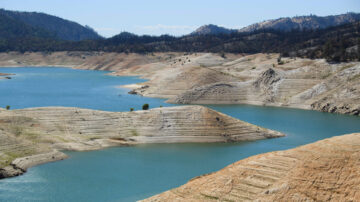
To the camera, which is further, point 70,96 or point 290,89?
point 70,96

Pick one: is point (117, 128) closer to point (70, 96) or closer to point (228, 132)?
point (228, 132)

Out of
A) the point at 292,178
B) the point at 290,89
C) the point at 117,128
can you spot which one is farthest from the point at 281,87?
the point at 292,178

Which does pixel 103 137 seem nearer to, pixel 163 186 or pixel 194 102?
pixel 163 186

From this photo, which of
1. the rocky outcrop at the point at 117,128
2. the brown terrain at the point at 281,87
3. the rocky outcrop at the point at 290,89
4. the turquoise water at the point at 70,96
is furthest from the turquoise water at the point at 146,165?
the turquoise water at the point at 70,96

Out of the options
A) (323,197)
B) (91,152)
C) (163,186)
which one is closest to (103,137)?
(91,152)

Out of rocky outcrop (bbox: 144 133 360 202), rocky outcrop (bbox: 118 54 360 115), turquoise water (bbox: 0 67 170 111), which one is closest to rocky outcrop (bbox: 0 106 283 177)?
rocky outcrop (bbox: 144 133 360 202)

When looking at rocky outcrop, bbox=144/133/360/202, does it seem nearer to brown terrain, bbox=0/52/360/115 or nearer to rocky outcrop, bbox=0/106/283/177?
rocky outcrop, bbox=0/106/283/177
